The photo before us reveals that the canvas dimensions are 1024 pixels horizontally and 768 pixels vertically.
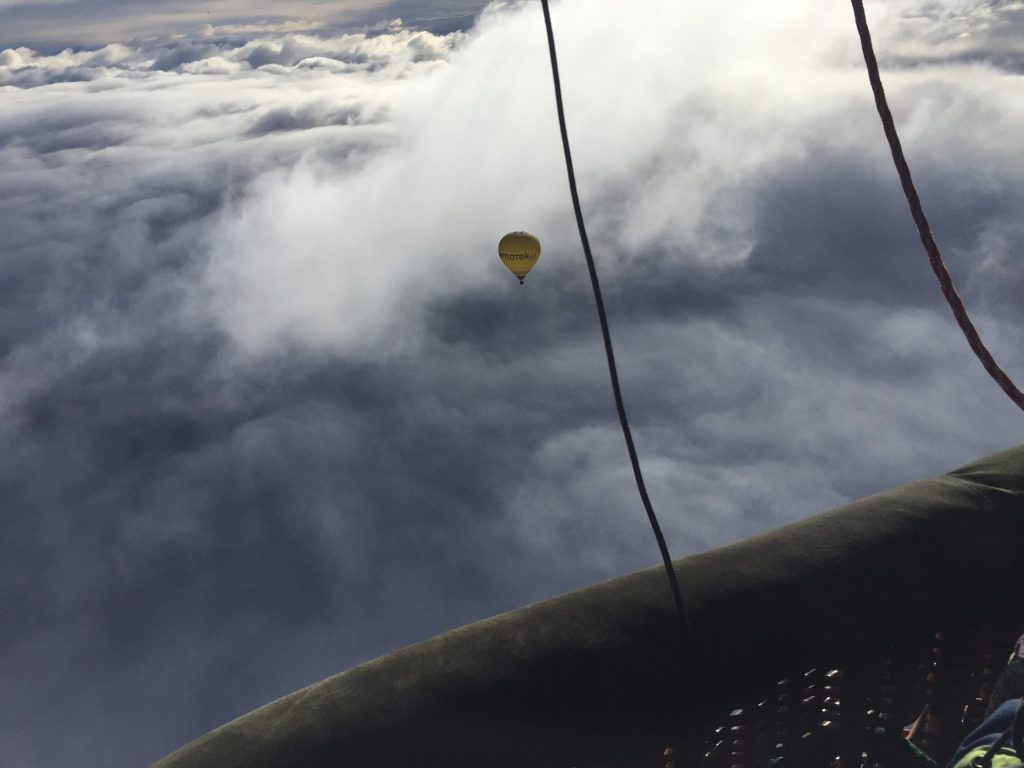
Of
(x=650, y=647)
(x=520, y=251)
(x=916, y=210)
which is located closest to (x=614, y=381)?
(x=650, y=647)

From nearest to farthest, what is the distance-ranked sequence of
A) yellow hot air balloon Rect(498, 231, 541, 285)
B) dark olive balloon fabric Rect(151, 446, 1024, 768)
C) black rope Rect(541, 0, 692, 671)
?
1. dark olive balloon fabric Rect(151, 446, 1024, 768)
2. black rope Rect(541, 0, 692, 671)
3. yellow hot air balloon Rect(498, 231, 541, 285)

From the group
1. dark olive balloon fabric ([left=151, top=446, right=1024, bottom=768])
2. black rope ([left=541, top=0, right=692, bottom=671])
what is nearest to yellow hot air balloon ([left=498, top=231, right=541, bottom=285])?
black rope ([left=541, top=0, right=692, bottom=671])

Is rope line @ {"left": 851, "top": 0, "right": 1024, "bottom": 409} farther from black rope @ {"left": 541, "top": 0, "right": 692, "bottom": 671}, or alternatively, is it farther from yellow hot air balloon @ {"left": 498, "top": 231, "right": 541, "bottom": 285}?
yellow hot air balloon @ {"left": 498, "top": 231, "right": 541, "bottom": 285}

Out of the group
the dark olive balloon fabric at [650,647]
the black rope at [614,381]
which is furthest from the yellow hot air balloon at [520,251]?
the dark olive balloon fabric at [650,647]

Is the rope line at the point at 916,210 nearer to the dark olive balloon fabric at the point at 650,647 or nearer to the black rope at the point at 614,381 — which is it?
the dark olive balloon fabric at the point at 650,647

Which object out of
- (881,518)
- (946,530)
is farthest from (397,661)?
(946,530)

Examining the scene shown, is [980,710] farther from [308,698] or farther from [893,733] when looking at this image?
[308,698]

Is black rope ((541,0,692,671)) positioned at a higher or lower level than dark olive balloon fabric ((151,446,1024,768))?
higher
